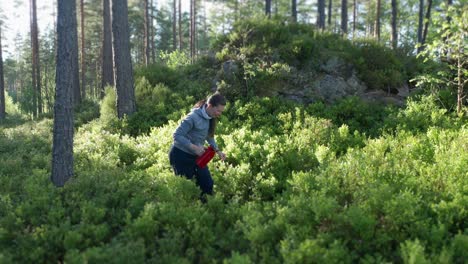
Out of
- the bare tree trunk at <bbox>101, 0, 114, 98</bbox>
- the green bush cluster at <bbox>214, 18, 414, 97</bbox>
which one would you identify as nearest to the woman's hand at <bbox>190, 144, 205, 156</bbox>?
the green bush cluster at <bbox>214, 18, 414, 97</bbox>

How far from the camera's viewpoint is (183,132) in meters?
5.91

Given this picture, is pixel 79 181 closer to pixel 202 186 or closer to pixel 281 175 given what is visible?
pixel 202 186

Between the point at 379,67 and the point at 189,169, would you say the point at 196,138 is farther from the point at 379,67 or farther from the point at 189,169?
the point at 379,67

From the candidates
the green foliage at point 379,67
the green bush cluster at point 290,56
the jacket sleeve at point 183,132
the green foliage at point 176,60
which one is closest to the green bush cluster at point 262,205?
the jacket sleeve at point 183,132

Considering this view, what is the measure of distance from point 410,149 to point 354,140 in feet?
4.80

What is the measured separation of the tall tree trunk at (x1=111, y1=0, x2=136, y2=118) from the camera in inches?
507

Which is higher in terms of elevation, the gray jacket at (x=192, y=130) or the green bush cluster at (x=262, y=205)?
the gray jacket at (x=192, y=130)

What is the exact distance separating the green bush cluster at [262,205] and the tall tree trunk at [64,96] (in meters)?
0.38

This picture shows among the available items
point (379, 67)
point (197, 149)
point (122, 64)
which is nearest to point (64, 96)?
point (197, 149)

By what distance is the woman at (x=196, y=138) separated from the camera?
591 cm

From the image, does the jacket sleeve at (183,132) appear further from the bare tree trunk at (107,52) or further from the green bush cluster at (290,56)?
the bare tree trunk at (107,52)

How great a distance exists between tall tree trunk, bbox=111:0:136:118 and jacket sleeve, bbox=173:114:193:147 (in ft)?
24.9

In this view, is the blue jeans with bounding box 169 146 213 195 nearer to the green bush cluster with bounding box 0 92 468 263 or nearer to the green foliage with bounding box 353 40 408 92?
the green bush cluster with bounding box 0 92 468 263

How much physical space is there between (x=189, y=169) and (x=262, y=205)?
1.39 metres
